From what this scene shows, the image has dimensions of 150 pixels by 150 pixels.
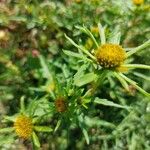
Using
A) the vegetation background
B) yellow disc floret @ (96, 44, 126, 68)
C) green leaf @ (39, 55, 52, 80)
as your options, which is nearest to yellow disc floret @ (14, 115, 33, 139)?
the vegetation background

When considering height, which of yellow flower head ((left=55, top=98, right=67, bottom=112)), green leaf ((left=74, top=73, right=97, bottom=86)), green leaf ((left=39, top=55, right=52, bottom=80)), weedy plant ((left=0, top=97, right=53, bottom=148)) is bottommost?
weedy plant ((left=0, top=97, right=53, bottom=148))

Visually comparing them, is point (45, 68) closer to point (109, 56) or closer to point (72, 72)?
point (72, 72)

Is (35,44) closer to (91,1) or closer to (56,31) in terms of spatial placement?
(56,31)

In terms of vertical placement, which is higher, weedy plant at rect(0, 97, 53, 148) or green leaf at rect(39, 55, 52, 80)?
green leaf at rect(39, 55, 52, 80)

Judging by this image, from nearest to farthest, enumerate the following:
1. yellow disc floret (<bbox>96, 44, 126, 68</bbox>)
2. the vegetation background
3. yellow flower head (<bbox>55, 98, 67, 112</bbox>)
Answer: yellow disc floret (<bbox>96, 44, 126, 68</bbox>) < yellow flower head (<bbox>55, 98, 67, 112</bbox>) < the vegetation background

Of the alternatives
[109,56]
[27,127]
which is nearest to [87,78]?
[109,56]

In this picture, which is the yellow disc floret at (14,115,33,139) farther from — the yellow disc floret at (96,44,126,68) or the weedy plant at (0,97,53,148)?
the yellow disc floret at (96,44,126,68)

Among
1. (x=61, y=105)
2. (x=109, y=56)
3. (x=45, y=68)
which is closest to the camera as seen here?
(x=109, y=56)
